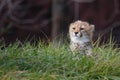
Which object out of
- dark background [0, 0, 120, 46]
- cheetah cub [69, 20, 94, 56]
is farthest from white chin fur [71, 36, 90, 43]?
dark background [0, 0, 120, 46]

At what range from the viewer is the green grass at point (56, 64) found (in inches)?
394

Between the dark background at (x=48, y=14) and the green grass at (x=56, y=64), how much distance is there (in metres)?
7.42

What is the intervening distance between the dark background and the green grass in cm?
742

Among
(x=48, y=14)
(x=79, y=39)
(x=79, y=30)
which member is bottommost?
(x=79, y=39)

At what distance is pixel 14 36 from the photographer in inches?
746

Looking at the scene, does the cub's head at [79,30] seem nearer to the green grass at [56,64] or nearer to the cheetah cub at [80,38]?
the cheetah cub at [80,38]

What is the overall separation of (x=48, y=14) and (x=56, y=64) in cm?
905

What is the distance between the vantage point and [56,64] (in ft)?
33.9

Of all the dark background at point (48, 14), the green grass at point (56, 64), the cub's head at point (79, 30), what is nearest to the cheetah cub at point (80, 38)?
the cub's head at point (79, 30)

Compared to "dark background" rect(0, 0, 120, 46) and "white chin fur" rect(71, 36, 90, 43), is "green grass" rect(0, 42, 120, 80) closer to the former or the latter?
"white chin fur" rect(71, 36, 90, 43)

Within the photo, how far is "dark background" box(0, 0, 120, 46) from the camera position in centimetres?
1842

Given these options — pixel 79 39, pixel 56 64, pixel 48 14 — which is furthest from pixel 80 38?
pixel 48 14

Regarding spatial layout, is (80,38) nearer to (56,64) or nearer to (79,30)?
(79,30)

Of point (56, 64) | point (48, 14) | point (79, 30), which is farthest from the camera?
point (48, 14)
